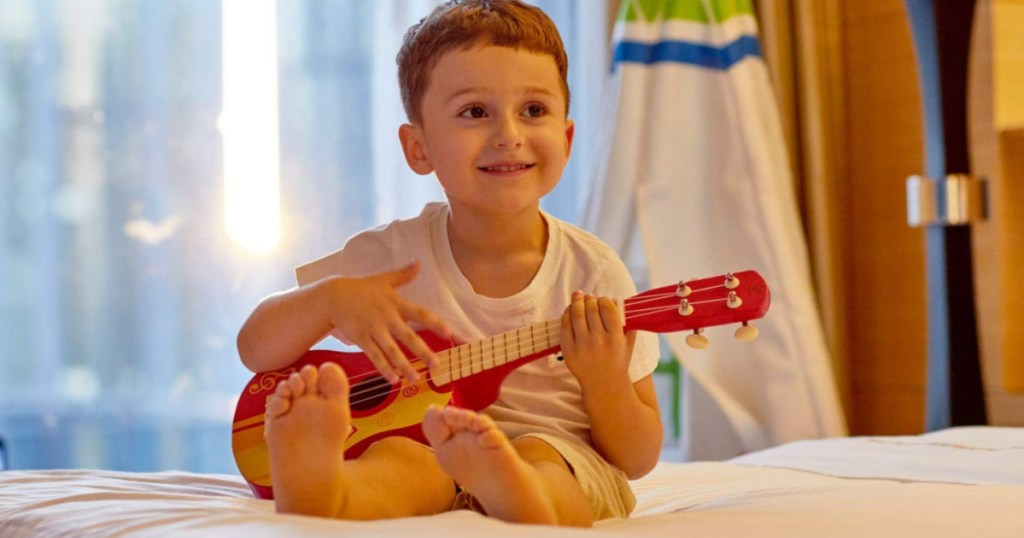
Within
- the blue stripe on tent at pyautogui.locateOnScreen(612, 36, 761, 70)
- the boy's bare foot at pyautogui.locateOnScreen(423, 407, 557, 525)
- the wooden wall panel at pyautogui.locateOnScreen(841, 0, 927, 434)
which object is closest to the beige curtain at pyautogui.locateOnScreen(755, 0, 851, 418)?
the wooden wall panel at pyautogui.locateOnScreen(841, 0, 927, 434)

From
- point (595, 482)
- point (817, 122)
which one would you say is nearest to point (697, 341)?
point (595, 482)

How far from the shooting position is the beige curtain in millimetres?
2385

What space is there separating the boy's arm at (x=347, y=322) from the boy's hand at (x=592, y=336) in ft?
0.36

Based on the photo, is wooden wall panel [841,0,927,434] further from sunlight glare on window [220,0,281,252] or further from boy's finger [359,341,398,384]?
boy's finger [359,341,398,384]

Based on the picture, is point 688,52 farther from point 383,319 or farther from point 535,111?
point 383,319

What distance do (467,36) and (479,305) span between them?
0.85 ft

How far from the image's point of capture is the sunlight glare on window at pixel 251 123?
239 cm

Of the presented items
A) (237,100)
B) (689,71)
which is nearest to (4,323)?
(237,100)

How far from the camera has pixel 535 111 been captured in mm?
1150

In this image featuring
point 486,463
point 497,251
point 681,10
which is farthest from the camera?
point 681,10

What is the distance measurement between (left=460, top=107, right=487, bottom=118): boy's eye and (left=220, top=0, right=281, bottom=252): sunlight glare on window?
1343 millimetres

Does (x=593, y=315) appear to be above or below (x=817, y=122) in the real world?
below

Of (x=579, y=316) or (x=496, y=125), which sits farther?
(x=496, y=125)

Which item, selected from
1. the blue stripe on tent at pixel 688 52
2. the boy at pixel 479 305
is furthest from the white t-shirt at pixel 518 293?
the blue stripe on tent at pixel 688 52
